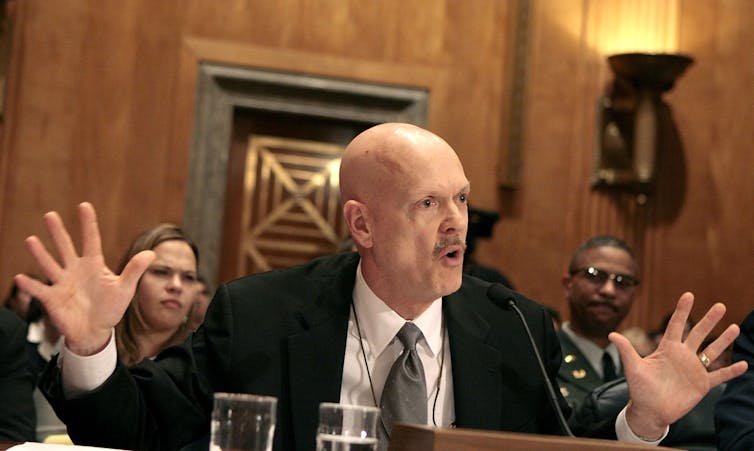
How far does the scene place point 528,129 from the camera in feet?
25.9

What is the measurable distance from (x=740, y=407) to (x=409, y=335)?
87 cm

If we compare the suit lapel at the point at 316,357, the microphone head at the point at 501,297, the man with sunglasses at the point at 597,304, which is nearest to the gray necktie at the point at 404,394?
the suit lapel at the point at 316,357

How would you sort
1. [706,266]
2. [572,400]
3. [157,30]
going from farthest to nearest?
[706,266], [157,30], [572,400]

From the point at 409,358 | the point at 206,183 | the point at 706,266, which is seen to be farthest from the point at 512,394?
the point at 706,266

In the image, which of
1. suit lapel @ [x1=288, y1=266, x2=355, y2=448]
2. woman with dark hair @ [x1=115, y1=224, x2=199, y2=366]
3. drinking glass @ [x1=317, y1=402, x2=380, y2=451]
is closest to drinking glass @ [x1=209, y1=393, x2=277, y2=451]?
drinking glass @ [x1=317, y1=402, x2=380, y2=451]

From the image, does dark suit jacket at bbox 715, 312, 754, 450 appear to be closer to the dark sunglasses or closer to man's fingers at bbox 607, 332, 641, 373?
man's fingers at bbox 607, 332, 641, 373

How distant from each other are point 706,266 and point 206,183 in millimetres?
3304

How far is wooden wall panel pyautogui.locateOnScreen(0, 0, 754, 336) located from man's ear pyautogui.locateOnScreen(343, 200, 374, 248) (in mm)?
4482

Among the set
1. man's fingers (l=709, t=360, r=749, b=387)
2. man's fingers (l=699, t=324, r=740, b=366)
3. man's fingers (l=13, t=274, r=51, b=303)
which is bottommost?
man's fingers (l=709, t=360, r=749, b=387)

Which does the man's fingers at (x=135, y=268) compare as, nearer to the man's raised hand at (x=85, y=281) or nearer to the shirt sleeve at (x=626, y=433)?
the man's raised hand at (x=85, y=281)

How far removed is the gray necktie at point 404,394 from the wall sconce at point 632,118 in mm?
5194

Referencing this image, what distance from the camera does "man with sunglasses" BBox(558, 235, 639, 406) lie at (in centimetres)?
528

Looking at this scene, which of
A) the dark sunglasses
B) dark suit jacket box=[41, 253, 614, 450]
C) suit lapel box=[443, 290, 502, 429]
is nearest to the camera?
dark suit jacket box=[41, 253, 614, 450]

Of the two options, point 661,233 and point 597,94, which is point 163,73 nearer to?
point 597,94
